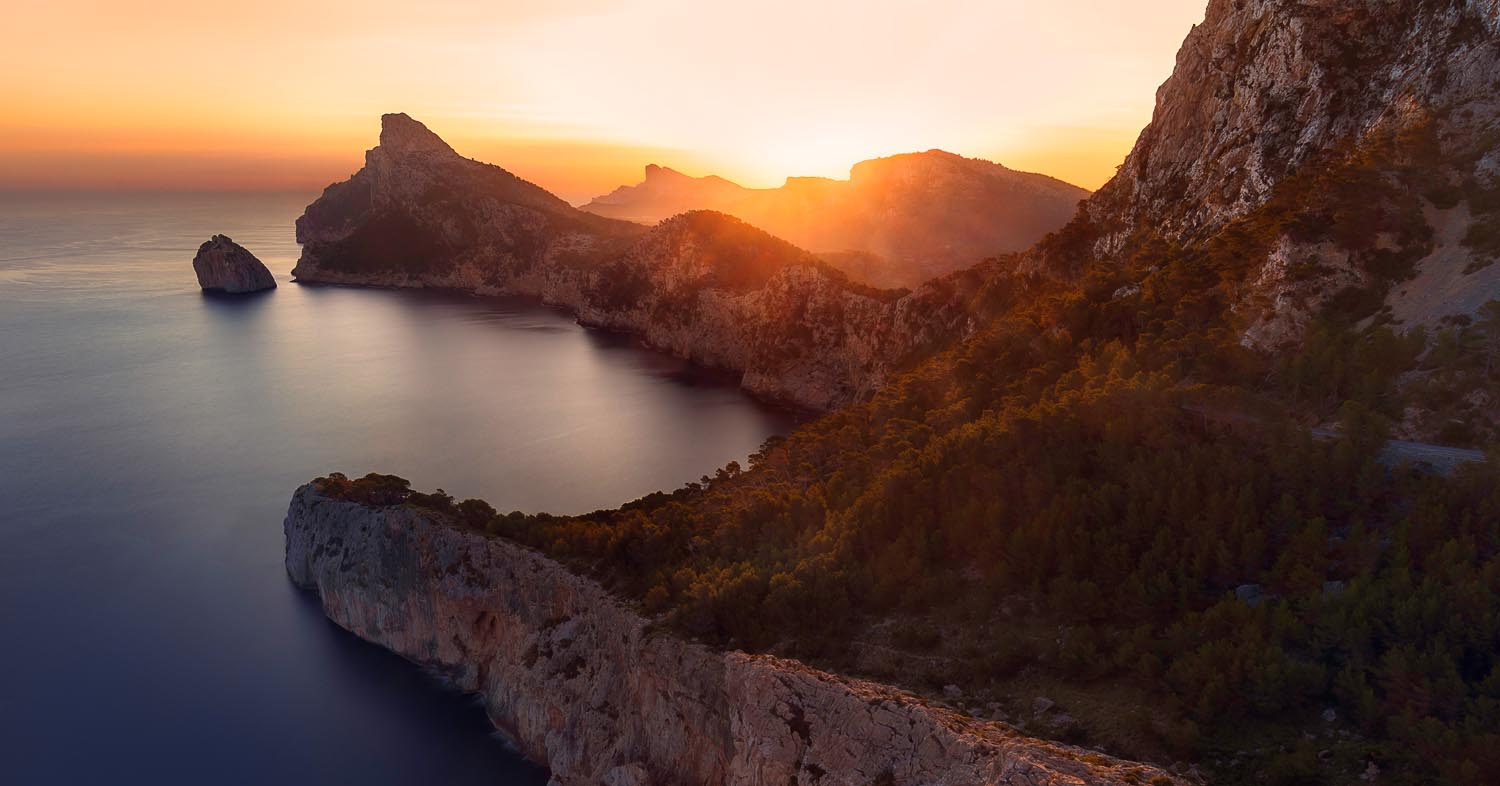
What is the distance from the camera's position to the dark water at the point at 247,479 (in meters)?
33.1

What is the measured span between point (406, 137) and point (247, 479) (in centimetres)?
14953

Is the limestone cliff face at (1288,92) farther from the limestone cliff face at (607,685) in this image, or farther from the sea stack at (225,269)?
the sea stack at (225,269)

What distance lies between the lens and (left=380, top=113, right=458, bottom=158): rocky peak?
184 m

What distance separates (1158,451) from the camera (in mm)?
24078

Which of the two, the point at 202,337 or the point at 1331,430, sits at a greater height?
the point at 1331,430

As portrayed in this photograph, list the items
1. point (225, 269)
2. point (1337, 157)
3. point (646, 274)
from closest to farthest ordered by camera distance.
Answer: point (1337, 157)
point (646, 274)
point (225, 269)

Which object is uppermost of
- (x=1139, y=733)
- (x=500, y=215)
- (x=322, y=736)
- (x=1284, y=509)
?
(x=500, y=215)

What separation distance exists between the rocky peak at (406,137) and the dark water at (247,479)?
2765 inches

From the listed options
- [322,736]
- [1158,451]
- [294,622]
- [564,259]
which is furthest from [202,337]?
[1158,451]

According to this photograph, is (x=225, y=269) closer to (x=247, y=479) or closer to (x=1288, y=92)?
(x=247, y=479)

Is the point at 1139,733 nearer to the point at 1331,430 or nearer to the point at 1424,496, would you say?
the point at 1424,496

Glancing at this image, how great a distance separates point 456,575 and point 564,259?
11899cm

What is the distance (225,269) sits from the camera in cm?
14388

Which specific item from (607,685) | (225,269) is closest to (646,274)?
(225,269)
